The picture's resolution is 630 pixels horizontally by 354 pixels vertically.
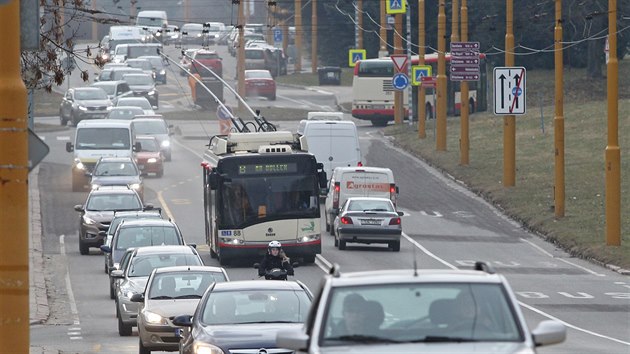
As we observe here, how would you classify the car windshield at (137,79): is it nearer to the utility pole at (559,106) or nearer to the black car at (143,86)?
the black car at (143,86)

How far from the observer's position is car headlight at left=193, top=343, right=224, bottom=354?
15.7 metres

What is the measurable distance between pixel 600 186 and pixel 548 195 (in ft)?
8.24

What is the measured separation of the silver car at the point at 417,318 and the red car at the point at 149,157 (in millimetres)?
45623

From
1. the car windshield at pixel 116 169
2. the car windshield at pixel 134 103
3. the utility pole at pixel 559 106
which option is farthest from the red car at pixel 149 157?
the utility pole at pixel 559 106

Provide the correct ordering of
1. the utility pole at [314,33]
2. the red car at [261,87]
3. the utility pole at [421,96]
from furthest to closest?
the utility pole at [314,33]
the red car at [261,87]
the utility pole at [421,96]

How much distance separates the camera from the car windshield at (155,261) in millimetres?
26156

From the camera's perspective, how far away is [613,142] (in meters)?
37.5

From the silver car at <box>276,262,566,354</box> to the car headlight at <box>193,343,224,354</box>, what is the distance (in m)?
4.86

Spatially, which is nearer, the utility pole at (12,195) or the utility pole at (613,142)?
the utility pole at (12,195)

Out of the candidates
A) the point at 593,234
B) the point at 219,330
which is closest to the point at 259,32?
the point at 593,234

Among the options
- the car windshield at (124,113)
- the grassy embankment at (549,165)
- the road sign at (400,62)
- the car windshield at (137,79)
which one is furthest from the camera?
the car windshield at (137,79)

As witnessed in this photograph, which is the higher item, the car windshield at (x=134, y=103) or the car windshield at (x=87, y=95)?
the car windshield at (x=87, y=95)

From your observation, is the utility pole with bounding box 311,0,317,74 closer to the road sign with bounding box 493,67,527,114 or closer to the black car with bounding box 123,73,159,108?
the black car with bounding box 123,73,159,108

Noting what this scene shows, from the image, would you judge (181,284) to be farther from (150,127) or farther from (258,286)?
(150,127)
